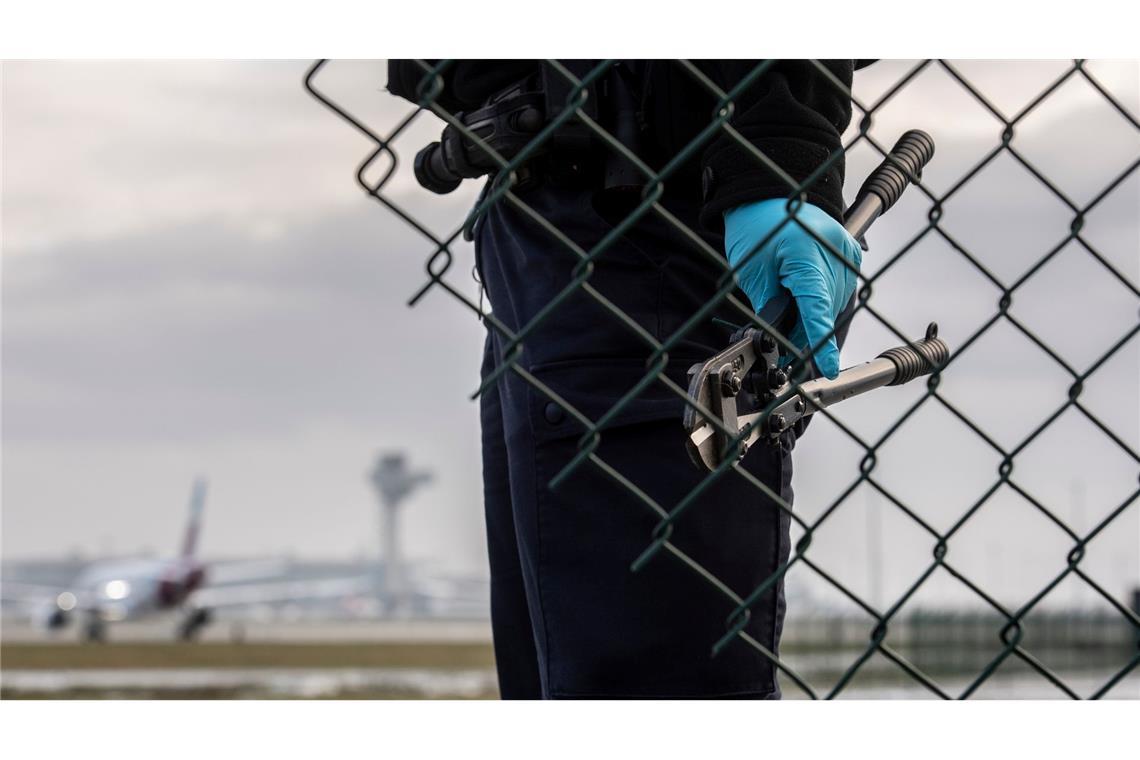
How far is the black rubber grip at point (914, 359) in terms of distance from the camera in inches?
73.4

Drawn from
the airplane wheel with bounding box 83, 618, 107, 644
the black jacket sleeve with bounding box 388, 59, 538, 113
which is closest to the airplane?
the airplane wheel with bounding box 83, 618, 107, 644

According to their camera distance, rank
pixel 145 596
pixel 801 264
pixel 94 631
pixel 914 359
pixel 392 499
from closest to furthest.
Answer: pixel 801 264 < pixel 914 359 < pixel 94 631 < pixel 145 596 < pixel 392 499

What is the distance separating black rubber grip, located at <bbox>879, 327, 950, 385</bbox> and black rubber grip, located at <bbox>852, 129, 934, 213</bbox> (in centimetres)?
23

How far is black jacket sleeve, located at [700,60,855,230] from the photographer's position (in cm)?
172

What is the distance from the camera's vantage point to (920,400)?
1.63m

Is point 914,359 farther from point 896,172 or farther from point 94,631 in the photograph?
point 94,631

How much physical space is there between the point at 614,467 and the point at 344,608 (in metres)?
107

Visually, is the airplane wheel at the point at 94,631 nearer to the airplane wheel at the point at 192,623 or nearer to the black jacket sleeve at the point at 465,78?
the airplane wheel at the point at 192,623

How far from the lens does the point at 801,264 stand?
5.54ft

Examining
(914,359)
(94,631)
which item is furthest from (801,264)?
(94,631)

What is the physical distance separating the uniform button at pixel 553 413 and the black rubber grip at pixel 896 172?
58 cm

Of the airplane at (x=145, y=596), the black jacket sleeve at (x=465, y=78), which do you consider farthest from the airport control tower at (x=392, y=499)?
the black jacket sleeve at (x=465, y=78)

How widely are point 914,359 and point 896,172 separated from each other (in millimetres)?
307

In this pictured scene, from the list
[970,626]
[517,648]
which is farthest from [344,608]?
[517,648]
